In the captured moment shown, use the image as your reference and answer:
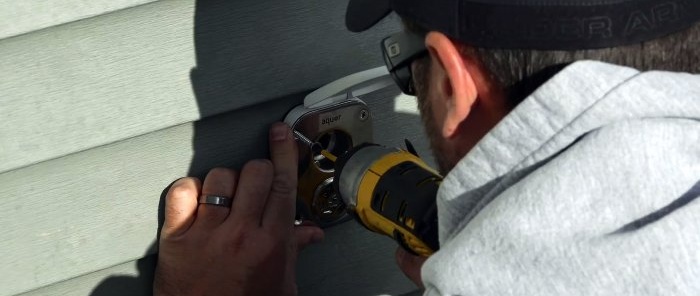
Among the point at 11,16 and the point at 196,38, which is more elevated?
the point at 11,16

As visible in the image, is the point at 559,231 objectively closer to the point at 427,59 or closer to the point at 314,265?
the point at 427,59

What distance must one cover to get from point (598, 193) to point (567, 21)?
0.73 feet

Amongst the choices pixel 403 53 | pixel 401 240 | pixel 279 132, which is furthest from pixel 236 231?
pixel 403 53

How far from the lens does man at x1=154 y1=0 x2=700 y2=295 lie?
44.3 inches

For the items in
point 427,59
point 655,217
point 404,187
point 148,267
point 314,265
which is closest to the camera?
point 655,217

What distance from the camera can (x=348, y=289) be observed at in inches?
84.0

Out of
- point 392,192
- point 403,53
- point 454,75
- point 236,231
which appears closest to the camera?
point 454,75

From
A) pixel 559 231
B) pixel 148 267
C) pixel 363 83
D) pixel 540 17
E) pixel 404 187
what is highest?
pixel 540 17

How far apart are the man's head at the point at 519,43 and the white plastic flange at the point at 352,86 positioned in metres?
0.36

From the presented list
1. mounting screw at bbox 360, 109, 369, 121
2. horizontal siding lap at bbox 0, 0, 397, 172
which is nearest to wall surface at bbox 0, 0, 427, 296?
horizontal siding lap at bbox 0, 0, 397, 172

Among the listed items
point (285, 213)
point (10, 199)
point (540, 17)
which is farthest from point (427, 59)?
point (10, 199)

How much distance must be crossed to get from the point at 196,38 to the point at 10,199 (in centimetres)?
43

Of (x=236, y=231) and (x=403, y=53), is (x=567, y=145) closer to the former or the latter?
(x=403, y=53)

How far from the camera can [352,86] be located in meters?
1.75
